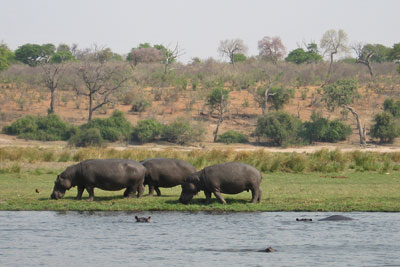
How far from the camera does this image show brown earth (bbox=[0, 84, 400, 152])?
4797cm

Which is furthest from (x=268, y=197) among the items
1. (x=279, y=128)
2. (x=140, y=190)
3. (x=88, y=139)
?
(x=279, y=128)

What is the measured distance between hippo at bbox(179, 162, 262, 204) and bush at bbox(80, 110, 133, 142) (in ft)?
83.9

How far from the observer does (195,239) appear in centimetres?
1295

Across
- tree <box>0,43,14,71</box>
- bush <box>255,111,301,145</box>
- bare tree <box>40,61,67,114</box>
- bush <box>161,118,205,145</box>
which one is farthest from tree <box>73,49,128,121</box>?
bush <box>255,111,301,145</box>

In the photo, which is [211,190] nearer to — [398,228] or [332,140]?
[398,228]

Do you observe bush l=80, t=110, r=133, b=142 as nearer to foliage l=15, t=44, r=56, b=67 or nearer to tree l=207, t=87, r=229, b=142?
tree l=207, t=87, r=229, b=142

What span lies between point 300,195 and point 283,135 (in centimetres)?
2353

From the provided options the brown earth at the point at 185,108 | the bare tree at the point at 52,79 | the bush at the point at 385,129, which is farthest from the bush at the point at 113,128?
the bush at the point at 385,129

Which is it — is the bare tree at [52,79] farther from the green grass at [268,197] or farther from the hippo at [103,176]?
the hippo at [103,176]

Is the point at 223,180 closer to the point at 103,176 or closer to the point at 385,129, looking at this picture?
the point at 103,176

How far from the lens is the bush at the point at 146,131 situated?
41781 millimetres

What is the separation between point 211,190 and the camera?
52.7ft

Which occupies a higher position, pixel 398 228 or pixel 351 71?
pixel 351 71

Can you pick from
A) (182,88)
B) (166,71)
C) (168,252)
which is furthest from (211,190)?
(166,71)
